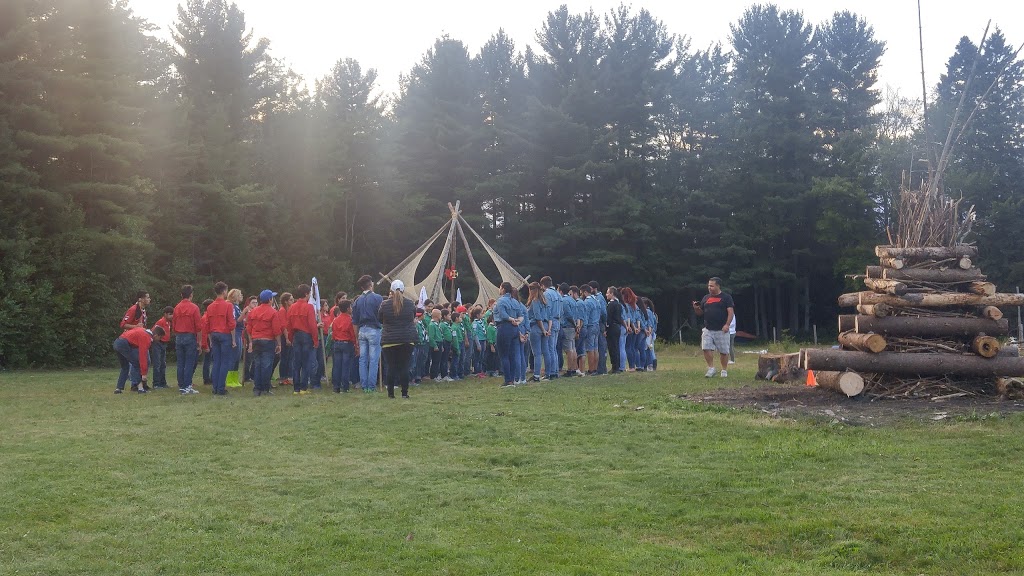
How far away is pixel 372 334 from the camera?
16.2 meters

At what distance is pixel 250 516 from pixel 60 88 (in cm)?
2611

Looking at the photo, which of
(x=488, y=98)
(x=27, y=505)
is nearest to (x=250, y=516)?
(x=27, y=505)

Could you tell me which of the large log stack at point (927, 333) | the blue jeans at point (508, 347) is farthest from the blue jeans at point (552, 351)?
the large log stack at point (927, 333)

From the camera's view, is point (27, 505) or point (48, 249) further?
point (48, 249)

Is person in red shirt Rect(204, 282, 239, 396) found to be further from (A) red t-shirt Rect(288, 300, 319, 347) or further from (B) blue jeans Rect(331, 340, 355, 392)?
(B) blue jeans Rect(331, 340, 355, 392)

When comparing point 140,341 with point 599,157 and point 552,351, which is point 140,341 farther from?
point 599,157

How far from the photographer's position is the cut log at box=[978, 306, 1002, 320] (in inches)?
517

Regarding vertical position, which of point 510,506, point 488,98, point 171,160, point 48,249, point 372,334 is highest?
point 488,98

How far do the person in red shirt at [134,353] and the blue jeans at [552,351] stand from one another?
7.21m

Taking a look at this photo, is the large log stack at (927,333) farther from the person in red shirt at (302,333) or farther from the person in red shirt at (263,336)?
the person in red shirt at (263,336)

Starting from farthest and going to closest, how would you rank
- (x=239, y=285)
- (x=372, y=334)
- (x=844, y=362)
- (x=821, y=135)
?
(x=821, y=135), (x=239, y=285), (x=372, y=334), (x=844, y=362)

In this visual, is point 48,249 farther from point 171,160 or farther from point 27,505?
point 27,505

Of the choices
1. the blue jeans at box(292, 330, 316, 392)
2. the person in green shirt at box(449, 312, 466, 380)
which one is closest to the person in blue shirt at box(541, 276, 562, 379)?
the person in green shirt at box(449, 312, 466, 380)

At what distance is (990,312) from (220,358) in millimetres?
11759
